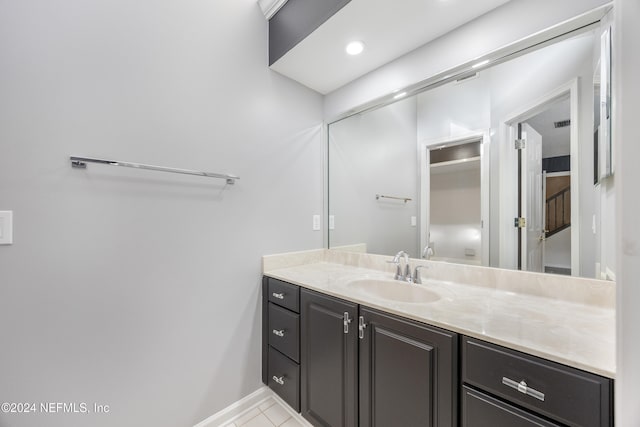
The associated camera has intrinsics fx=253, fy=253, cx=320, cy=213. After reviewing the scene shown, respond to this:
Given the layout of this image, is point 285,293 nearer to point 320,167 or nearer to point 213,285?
point 213,285

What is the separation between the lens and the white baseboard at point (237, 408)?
1.44 m

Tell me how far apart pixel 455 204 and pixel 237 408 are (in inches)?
71.6

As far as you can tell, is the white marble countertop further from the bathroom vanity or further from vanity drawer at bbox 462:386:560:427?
vanity drawer at bbox 462:386:560:427

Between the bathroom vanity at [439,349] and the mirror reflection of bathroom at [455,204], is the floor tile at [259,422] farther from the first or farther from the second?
the mirror reflection of bathroom at [455,204]

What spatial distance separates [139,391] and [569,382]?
1.68 meters

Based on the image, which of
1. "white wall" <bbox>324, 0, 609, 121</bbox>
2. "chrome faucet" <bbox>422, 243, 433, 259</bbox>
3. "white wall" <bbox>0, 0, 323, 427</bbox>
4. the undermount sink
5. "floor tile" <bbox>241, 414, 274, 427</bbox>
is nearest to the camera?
"white wall" <bbox>0, 0, 323, 427</bbox>

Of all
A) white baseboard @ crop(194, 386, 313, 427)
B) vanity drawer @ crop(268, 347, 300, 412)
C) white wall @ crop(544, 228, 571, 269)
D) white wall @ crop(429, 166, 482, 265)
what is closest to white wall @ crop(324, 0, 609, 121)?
white wall @ crop(429, 166, 482, 265)

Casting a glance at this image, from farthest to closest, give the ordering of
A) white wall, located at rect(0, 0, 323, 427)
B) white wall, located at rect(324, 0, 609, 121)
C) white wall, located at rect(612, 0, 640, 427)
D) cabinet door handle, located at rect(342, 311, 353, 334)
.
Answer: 1. cabinet door handle, located at rect(342, 311, 353, 334)
2. white wall, located at rect(324, 0, 609, 121)
3. white wall, located at rect(0, 0, 323, 427)
4. white wall, located at rect(612, 0, 640, 427)

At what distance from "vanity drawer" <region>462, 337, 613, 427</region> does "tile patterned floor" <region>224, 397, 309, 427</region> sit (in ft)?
3.79

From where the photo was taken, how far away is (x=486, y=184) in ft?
4.59

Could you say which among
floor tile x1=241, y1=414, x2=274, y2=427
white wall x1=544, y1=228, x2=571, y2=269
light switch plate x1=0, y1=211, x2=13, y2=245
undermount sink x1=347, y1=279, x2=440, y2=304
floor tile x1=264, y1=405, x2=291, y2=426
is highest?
light switch plate x1=0, y1=211, x2=13, y2=245

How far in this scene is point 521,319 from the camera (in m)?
0.91

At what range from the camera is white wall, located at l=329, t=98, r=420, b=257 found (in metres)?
1.74

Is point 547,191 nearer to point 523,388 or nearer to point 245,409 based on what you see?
point 523,388
